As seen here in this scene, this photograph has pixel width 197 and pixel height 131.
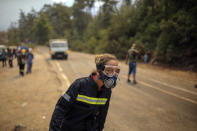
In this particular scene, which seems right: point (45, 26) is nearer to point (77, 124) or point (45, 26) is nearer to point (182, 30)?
point (182, 30)

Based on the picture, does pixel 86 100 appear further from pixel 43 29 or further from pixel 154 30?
pixel 43 29

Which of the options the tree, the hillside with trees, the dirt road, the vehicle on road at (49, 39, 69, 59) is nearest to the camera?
the dirt road

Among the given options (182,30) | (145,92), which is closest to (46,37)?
(182,30)

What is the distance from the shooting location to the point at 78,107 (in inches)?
81.4

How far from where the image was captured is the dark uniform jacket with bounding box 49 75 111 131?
2.02 m

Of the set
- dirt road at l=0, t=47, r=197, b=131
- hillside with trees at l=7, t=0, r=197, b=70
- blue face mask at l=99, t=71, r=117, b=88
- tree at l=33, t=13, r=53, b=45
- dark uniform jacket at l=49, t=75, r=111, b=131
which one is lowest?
dirt road at l=0, t=47, r=197, b=131

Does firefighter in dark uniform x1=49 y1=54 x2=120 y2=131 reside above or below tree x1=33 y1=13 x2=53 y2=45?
below

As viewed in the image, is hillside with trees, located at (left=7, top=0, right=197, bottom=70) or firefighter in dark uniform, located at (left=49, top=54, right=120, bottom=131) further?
hillside with trees, located at (left=7, top=0, right=197, bottom=70)

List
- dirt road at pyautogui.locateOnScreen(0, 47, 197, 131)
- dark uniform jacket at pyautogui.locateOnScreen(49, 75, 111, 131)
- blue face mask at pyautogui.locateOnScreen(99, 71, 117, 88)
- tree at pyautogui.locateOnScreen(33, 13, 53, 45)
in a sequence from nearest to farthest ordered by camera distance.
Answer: dark uniform jacket at pyautogui.locateOnScreen(49, 75, 111, 131)
blue face mask at pyautogui.locateOnScreen(99, 71, 117, 88)
dirt road at pyautogui.locateOnScreen(0, 47, 197, 131)
tree at pyautogui.locateOnScreen(33, 13, 53, 45)

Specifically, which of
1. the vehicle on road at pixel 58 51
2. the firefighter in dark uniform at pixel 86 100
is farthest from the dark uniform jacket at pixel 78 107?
the vehicle on road at pixel 58 51

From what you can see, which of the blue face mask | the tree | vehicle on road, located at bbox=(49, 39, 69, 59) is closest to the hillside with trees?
vehicle on road, located at bbox=(49, 39, 69, 59)

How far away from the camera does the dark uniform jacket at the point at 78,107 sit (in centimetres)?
202

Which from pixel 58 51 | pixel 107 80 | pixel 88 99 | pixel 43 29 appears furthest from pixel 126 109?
pixel 43 29

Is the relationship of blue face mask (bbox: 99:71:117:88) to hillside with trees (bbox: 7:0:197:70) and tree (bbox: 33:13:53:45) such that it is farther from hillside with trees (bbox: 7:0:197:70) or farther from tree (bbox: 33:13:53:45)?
tree (bbox: 33:13:53:45)
